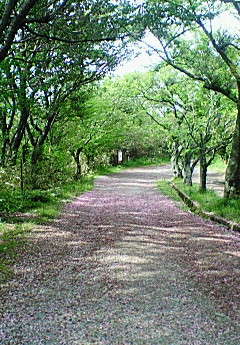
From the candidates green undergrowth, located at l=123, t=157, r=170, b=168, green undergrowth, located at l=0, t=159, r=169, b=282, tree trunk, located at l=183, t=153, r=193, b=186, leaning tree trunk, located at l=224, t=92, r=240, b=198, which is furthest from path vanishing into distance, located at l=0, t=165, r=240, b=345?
green undergrowth, located at l=123, t=157, r=170, b=168

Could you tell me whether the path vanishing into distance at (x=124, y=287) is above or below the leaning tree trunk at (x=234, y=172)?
below

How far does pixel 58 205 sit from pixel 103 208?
178 centimetres

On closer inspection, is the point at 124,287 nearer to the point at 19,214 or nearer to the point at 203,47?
the point at 19,214

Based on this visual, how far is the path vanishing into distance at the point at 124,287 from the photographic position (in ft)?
13.6

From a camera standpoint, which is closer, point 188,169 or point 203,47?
point 203,47

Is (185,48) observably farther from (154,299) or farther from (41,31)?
(154,299)

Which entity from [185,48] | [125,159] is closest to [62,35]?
[185,48]

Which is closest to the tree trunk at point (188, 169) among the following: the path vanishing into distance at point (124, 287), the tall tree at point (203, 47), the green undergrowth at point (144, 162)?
the tall tree at point (203, 47)

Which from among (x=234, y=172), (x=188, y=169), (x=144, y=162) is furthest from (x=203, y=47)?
(x=144, y=162)

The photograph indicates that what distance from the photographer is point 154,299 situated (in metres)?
5.11

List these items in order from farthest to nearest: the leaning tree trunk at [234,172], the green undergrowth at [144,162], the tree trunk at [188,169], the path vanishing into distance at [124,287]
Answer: the green undergrowth at [144,162] < the tree trunk at [188,169] < the leaning tree trunk at [234,172] < the path vanishing into distance at [124,287]

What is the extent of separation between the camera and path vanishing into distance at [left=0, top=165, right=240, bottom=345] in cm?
415

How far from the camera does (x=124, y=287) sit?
5574 millimetres

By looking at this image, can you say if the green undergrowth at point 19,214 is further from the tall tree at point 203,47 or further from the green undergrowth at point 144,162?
the green undergrowth at point 144,162
